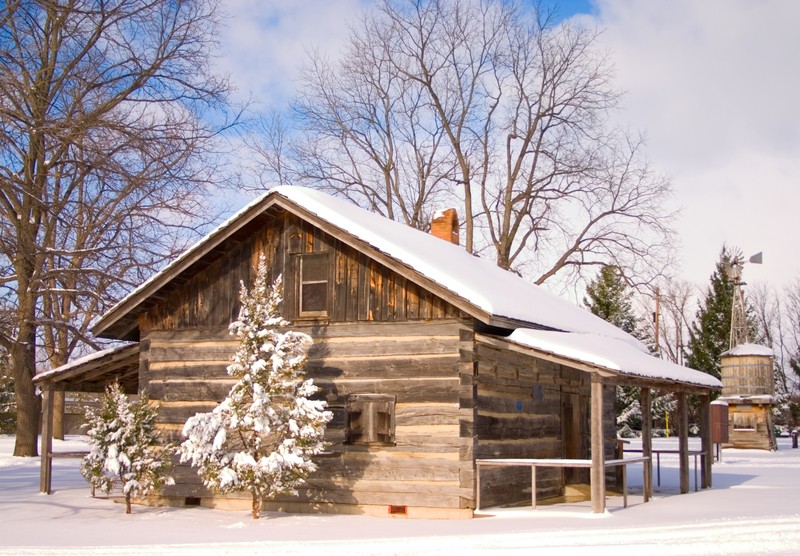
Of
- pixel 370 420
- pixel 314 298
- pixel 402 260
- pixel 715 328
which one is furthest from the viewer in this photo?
pixel 715 328

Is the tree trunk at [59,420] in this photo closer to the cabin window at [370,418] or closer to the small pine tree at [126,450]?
the small pine tree at [126,450]

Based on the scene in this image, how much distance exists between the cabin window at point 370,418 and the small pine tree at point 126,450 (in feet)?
11.2

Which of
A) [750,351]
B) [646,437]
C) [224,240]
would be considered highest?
[224,240]

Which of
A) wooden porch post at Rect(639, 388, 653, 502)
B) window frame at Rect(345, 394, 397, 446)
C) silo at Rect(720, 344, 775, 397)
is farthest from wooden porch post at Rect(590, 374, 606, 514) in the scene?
silo at Rect(720, 344, 775, 397)


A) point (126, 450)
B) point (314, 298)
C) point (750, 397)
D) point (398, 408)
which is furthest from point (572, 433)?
point (750, 397)

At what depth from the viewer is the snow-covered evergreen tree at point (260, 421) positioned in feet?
52.7

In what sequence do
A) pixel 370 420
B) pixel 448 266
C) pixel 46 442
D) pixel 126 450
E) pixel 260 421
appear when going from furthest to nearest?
pixel 46 442 → pixel 448 266 → pixel 370 420 → pixel 126 450 → pixel 260 421

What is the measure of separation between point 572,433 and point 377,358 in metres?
7.21

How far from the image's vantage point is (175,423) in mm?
19391

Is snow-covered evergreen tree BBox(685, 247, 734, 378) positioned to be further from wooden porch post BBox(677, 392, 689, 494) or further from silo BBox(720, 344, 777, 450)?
wooden porch post BBox(677, 392, 689, 494)

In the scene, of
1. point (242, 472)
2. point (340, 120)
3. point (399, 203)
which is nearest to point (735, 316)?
point (399, 203)

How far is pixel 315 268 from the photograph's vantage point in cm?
1859

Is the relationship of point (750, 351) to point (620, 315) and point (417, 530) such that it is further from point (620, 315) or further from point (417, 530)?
point (417, 530)

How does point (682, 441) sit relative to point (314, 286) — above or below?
below
